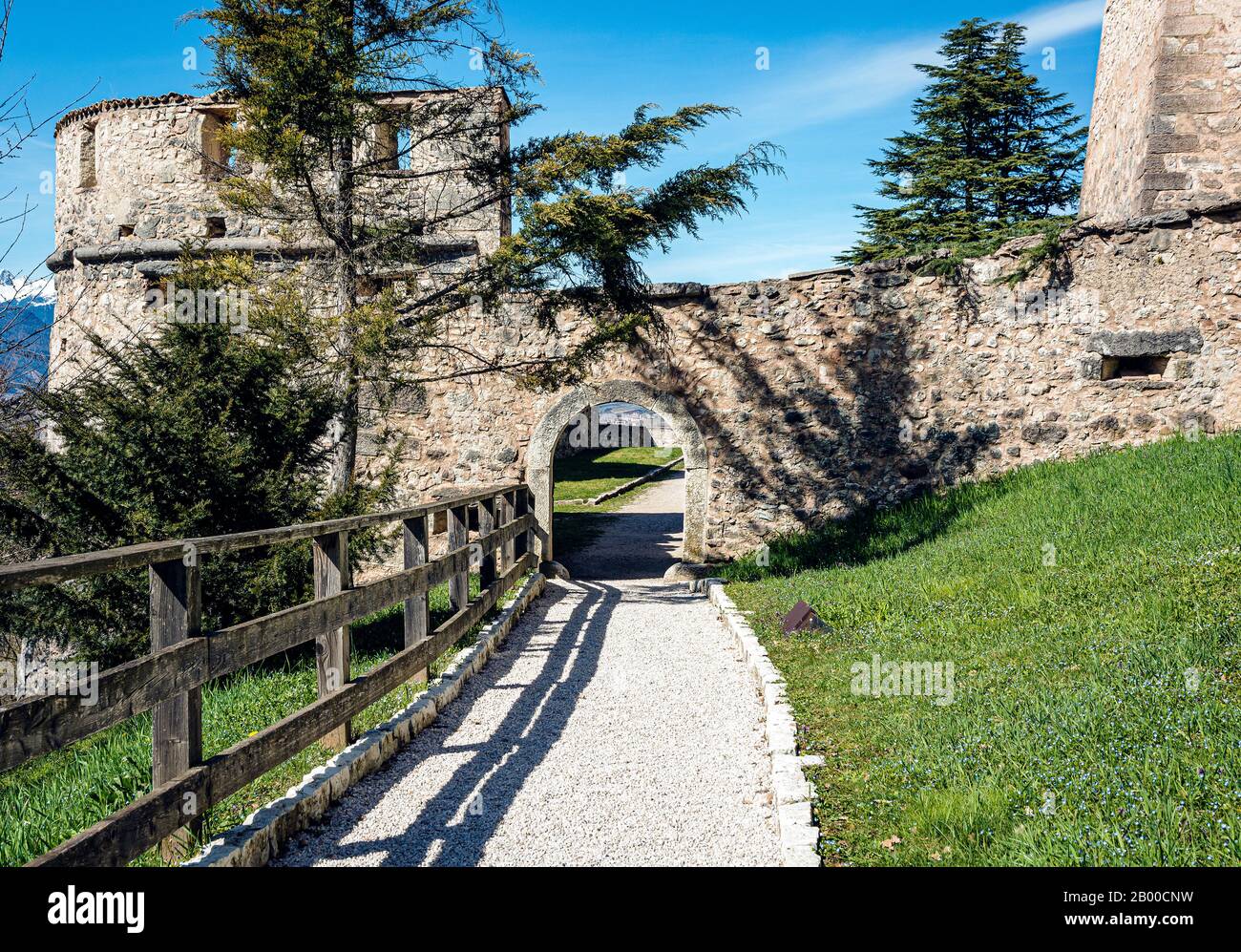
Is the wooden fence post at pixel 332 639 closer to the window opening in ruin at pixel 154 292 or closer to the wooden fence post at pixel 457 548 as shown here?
the wooden fence post at pixel 457 548

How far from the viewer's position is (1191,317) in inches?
390

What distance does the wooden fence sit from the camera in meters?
2.42

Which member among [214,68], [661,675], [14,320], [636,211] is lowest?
[661,675]

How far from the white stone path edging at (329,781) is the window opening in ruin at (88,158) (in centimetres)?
1309

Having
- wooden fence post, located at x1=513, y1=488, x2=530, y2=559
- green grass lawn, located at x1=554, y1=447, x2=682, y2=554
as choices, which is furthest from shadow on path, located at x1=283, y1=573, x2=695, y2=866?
green grass lawn, located at x1=554, y1=447, x2=682, y2=554

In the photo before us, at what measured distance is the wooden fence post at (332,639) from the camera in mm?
4359

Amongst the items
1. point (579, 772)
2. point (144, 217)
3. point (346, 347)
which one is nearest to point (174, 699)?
point (579, 772)

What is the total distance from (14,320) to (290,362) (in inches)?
124

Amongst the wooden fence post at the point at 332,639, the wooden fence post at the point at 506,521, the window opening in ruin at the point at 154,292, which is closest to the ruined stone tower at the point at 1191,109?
the wooden fence post at the point at 506,521

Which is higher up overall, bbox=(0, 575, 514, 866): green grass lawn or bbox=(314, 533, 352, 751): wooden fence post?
bbox=(314, 533, 352, 751): wooden fence post

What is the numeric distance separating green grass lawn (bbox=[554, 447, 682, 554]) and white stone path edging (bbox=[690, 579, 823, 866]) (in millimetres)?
7186

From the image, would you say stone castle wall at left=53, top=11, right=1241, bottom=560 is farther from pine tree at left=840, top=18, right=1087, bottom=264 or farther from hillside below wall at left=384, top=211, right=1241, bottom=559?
pine tree at left=840, top=18, right=1087, bottom=264

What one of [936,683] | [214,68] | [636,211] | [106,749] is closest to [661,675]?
[936,683]

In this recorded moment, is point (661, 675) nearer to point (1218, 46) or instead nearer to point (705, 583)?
point (705, 583)
